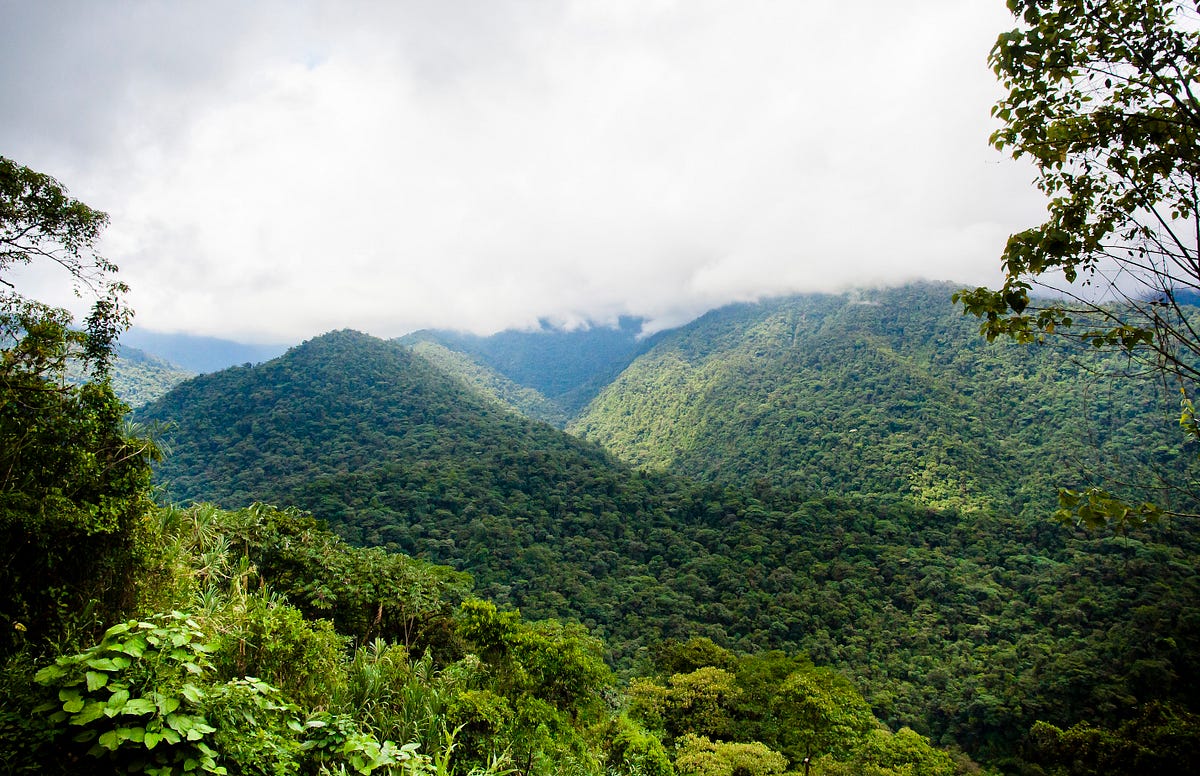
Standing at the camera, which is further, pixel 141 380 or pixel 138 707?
pixel 141 380

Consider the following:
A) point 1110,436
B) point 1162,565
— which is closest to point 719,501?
point 1162,565

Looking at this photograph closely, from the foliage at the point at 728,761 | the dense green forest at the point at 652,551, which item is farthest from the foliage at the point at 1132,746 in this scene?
the foliage at the point at 728,761

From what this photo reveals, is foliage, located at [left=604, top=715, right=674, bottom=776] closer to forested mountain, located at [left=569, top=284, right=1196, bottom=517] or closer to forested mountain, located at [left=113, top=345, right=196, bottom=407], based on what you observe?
forested mountain, located at [left=569, top=284, right=1196, bottom=517]

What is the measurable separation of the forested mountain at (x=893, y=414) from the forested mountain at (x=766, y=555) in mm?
1741

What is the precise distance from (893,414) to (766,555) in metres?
43.9

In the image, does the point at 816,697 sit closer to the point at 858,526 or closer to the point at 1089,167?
the point at 1089,167

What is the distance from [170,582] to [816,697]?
19.4 m

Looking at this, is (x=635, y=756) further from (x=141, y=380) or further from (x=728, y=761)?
(x=141, y=380)

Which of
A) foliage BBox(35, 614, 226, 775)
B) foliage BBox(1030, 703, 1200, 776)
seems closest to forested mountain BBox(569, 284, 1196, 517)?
foliage BBox(1030, 703, 1200, 776)

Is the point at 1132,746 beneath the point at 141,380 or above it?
beneath

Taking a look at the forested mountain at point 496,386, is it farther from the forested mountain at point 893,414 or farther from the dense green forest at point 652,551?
the dense green forest at point 652,551

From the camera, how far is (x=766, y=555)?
158ft

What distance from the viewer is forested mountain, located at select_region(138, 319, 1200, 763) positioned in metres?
28.5

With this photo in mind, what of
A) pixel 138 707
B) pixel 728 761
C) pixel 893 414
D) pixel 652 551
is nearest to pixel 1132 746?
pixel 728 761
